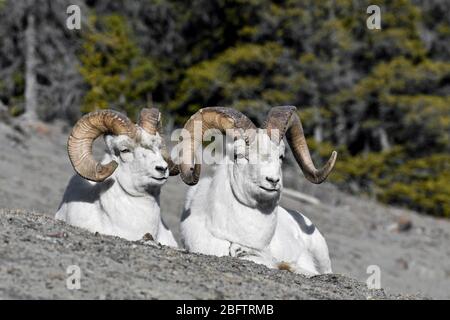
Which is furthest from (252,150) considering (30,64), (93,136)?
(30,64)

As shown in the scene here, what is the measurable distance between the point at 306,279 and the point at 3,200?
14904 millimetres

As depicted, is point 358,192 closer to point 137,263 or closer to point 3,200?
point 3,200

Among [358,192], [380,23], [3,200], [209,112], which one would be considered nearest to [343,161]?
[358,192]

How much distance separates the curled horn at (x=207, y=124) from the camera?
53.1 feet

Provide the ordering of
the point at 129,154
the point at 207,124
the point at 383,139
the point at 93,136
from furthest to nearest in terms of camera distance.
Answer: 1. the point at 383,139
2. the point at 207,124
3. the point at 93,136
4. the point at 129,154

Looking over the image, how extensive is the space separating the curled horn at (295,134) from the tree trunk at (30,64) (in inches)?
953

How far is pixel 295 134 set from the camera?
1727cm

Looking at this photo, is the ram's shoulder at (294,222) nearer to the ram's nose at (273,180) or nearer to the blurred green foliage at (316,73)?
the ram's nose at (273,180)

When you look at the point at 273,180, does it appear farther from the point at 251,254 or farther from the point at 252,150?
the point at 251,254

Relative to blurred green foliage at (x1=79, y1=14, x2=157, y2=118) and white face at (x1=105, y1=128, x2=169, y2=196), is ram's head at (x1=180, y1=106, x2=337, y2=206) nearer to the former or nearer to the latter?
white face at (x1=105, y1=128, x2=169, y2=196)

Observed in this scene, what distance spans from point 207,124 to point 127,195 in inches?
57.4

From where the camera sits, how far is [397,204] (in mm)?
51125
